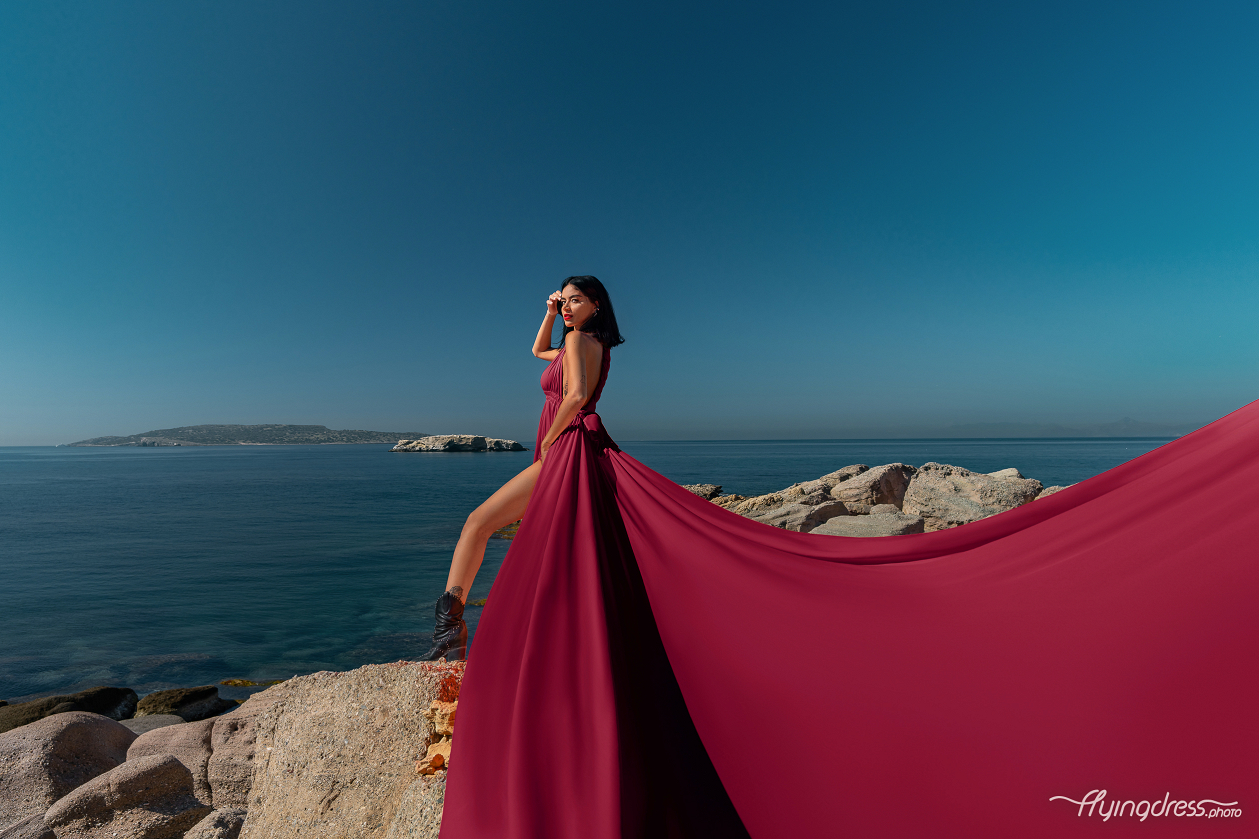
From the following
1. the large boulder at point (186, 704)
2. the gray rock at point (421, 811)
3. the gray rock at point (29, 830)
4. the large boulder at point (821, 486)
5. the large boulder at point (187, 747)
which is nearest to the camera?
the gray rock at point (421, 811)

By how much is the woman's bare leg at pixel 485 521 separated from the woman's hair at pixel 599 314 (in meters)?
0.95

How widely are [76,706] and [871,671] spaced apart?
9413 millimetres

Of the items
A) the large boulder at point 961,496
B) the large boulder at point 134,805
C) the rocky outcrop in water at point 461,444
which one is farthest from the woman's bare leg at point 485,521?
the rocky outcrop in water at point 461,444

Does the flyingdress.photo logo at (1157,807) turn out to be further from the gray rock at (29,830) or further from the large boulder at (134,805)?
the gray rock at (29,830)

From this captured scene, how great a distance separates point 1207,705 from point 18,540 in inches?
1359

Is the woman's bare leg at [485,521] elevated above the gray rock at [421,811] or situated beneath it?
elevated above

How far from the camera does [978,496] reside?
1280cm

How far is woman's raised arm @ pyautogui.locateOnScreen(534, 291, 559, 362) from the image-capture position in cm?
407

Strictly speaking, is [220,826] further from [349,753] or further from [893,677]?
[893,677]

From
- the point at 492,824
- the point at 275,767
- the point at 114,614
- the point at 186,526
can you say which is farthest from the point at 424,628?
the point at 186,526

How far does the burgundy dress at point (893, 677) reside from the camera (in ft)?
6.89

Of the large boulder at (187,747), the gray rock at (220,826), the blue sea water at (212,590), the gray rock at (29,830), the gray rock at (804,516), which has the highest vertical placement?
the gray rock at (804,516)

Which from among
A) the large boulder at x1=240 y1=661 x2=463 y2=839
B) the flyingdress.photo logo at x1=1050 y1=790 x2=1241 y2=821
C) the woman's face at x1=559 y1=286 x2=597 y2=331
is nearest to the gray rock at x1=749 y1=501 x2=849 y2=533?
the woman's face at x1=559 y1=286 x2=597 y2=331

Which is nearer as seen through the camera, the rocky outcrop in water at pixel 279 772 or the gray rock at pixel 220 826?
the rocky outcrop in water at pixel 279 772
